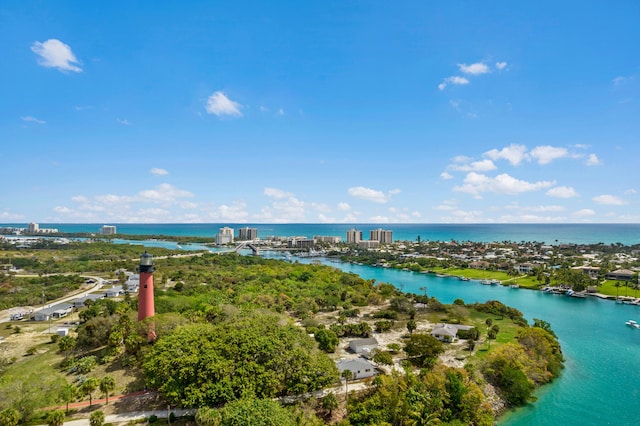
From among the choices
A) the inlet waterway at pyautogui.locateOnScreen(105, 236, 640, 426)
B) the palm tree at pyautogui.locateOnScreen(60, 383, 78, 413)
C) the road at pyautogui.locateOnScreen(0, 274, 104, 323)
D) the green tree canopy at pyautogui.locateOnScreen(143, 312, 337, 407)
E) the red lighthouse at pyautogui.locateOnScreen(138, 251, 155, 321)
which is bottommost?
the inlet waterway at pyautogui.locateOnScreen(105, 236, 640, 426)

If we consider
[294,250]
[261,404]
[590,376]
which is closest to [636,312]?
[590,376]

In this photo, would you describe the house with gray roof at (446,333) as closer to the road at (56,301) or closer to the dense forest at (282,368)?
the dense forest at (282,368)

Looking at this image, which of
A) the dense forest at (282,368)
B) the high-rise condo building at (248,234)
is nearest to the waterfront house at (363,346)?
the dense forest at (282,368)

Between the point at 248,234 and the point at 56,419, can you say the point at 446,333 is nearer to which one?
the point at 56,419

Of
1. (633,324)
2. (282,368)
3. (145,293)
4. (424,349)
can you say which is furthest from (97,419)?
(633,324)

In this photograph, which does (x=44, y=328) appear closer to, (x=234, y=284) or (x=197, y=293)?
(x=197, y=293)

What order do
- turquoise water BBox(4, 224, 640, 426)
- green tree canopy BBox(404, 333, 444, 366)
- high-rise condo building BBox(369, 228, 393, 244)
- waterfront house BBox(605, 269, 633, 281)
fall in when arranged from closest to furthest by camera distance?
turquoise water BBox(4, 224, 640, 426), green tree canopy BBox(404, 333, 444, 366), waterfront house BBox(605, 269, 633, 281), high-rise condo building BBox(369, 228, 393, 244)

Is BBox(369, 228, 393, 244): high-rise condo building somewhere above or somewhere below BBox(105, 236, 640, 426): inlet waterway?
above

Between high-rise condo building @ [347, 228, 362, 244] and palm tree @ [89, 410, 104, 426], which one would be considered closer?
palm tree @ [89, 410, 104, 426]

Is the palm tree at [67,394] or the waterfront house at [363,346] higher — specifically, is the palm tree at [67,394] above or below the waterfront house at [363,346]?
above

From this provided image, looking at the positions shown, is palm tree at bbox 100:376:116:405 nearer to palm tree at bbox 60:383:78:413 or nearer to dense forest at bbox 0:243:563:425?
dense forest at bbox 0:243:563:425

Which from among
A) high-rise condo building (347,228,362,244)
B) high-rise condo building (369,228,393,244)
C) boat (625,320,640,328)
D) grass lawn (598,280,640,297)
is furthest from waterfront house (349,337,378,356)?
high-rise condo building (369,228,393,244)
